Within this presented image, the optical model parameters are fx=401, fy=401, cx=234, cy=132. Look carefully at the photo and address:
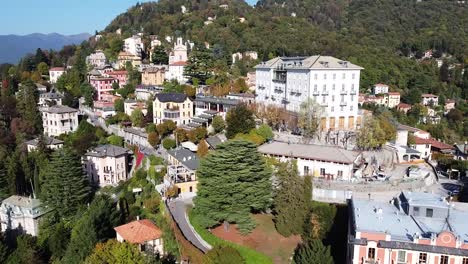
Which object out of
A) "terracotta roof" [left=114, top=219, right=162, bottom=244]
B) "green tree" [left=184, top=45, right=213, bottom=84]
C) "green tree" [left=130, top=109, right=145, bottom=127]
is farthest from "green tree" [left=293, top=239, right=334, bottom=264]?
"green tree" [left=184, top=45, right=213, bottom=84]

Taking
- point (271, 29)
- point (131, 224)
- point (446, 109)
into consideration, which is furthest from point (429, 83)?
point (131, 224)

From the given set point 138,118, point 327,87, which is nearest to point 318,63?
point 327,87

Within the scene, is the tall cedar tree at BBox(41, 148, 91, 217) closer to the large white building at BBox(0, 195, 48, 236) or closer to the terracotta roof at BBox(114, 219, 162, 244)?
the large white building at BBox(0, 195, 48, 236)

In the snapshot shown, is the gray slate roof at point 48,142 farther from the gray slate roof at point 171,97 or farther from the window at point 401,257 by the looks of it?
the window at point 401,257

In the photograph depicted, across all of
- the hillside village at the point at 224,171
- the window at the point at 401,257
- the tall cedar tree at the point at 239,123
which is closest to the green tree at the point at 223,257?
the hillside village at the point at 224,171

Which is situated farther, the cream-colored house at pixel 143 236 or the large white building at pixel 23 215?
the large white building at pixel 23 215
